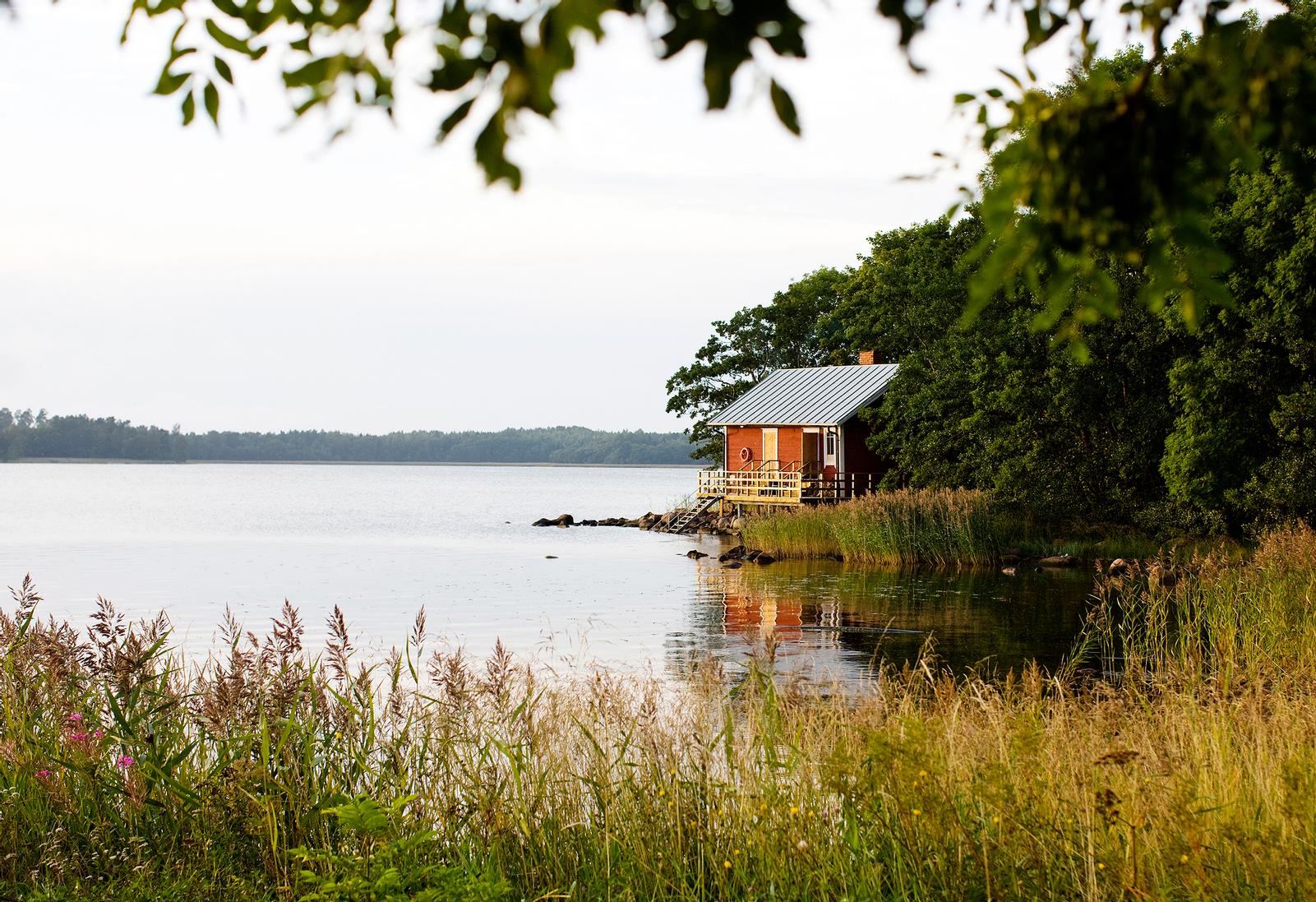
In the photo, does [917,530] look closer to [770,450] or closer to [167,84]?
[770,450]

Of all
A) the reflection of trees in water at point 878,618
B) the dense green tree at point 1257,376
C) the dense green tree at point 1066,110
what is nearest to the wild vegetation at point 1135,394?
the dense green tree at point 1257,376

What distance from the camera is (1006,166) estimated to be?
Result: 2473 millimetres

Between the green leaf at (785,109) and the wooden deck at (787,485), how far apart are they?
41303 mm

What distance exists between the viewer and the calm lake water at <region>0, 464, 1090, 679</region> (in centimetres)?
1812

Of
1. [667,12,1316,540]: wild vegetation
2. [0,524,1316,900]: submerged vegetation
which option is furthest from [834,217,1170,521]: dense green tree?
[0,524,1316,900]: submerged vegetation

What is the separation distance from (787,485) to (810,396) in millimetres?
4623

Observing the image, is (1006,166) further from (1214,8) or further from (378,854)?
(378,854)

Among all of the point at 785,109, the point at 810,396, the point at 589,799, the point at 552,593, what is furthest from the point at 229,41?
the point at 810,396

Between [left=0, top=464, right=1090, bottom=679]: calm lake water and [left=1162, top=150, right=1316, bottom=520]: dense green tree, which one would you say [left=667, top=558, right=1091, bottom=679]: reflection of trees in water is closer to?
[left=0, top=464, right=1090, bottom=679]: calm lake water

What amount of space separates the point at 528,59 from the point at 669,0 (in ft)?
1.19

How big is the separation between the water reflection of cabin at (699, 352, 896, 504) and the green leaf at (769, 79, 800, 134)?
41338mm

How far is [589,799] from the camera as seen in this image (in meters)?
5.73

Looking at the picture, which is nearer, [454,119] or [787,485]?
[454,119]

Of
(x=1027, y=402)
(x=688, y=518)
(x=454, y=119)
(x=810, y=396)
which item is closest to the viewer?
(x=454, y=119)
